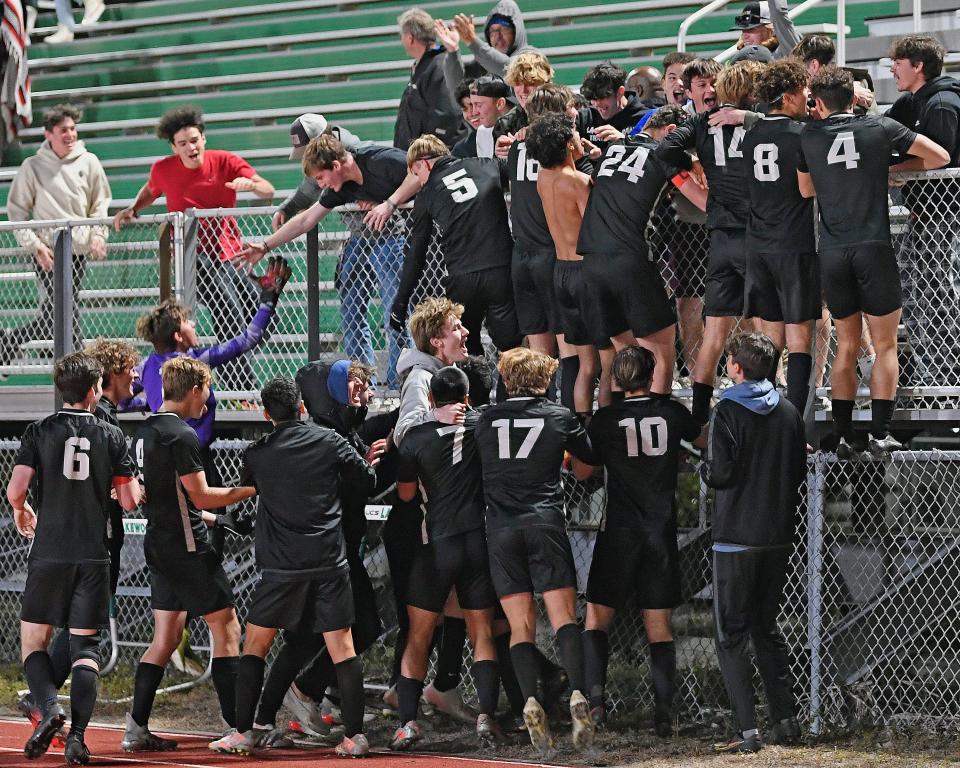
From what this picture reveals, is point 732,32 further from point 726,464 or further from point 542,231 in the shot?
point 726,464

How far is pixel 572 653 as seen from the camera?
7977mm

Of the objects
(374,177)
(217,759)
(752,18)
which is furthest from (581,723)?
(752,18)

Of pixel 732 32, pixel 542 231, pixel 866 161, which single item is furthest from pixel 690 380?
pixel 732 32

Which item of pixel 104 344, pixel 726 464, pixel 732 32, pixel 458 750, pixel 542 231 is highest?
pixel 732 32

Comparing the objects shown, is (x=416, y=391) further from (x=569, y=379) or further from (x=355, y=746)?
(x=355, y=746)

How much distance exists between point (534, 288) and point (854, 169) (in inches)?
76.0

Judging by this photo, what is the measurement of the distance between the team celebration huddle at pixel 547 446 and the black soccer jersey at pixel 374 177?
62 centimetres

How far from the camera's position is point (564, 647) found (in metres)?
7.99

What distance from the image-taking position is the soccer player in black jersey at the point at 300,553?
8.05 m

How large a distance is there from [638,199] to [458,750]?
10.0 feet

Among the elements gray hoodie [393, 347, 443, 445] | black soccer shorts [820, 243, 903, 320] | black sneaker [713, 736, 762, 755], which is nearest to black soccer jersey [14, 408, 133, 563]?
gray hoodie [393, 347, 443, 445]

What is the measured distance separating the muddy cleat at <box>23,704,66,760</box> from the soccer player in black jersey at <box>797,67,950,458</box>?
14.0 feet

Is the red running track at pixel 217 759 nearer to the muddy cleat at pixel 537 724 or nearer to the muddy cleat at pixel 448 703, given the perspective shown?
the muddy cleat at pixel 537 724

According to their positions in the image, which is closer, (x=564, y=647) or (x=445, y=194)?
(x=564, y=647)
